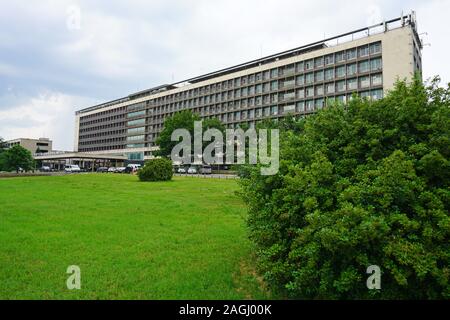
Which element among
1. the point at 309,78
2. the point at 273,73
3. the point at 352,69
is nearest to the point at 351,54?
the point at 352,69

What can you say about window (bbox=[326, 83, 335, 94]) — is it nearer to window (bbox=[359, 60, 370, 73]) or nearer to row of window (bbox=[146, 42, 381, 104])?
row of window (bbox=[146, 42, 381, 104])

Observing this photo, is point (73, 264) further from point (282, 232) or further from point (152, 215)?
point (152, 215)

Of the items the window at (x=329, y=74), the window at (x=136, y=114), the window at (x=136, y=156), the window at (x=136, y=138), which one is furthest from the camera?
the window at (x=136, y=114)

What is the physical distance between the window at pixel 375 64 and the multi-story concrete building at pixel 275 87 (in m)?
0.17

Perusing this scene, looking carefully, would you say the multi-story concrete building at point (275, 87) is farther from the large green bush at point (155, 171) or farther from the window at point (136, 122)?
the large green bush at point (155, 171)

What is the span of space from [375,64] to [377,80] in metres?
3.20

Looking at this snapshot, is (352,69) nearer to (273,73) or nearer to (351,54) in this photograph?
(351,54)

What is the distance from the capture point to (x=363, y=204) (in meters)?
4.87

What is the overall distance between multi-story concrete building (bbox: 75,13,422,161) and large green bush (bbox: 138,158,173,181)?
18.5m

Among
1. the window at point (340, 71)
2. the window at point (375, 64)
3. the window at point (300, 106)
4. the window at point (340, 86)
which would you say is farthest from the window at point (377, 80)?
the window at point (300, 106)

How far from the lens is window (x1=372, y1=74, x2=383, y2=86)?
5979cm

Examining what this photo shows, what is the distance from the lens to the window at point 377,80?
5979 centimetres

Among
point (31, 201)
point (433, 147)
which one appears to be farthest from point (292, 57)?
point (433, 147)
